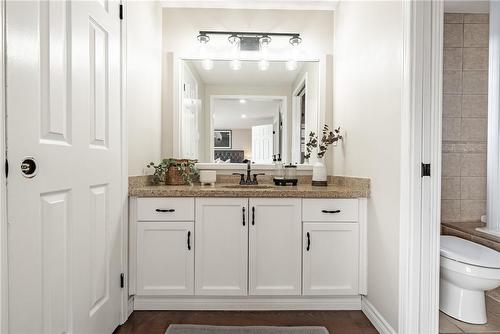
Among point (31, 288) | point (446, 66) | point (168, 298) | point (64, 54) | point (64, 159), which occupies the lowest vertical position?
point (168, 298)

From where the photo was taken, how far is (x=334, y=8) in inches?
99.2

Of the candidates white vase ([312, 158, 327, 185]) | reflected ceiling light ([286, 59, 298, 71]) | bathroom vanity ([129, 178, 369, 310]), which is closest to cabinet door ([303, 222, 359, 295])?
bathroom vanity ([129, 178, 369, 310])

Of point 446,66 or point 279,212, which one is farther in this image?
point 446,66

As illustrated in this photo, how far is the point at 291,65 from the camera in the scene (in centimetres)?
256

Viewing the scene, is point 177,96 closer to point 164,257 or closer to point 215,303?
point 164,257

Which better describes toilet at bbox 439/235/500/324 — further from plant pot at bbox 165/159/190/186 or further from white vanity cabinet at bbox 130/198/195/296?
plant pot at bbox 165/159/190/186

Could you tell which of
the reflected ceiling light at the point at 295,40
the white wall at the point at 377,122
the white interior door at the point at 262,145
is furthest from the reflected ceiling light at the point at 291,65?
the white interior door at the point at 262,145

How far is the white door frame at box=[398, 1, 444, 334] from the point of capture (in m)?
1.43

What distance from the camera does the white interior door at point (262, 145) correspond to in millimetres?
2588

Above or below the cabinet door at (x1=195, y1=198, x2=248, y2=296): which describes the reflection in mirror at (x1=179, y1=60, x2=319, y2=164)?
above

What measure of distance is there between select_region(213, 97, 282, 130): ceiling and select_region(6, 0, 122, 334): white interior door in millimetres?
1024

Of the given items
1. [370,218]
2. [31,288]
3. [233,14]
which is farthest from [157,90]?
[370,218]

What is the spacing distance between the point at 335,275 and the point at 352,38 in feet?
5.65

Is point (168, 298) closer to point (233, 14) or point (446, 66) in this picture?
point (233, 14)
